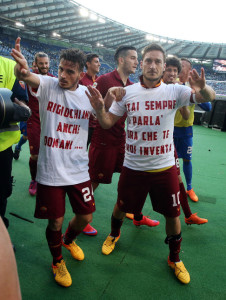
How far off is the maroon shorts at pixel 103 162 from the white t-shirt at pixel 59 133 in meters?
0.89

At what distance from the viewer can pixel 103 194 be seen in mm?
3799

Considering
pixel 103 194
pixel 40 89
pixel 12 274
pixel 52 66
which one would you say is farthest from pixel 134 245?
pixel 52 66

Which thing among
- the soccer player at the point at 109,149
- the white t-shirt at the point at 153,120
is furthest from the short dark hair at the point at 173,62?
the white t-shirt at the point at 153,120

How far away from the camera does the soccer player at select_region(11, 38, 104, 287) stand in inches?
75.4

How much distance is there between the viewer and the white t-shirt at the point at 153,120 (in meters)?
2.02

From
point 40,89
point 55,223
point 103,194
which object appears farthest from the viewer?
point 103,194

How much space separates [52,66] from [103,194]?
28.6 meters

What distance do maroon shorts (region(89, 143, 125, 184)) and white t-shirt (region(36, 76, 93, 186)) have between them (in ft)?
2.92

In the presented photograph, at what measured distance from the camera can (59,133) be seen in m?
1.93

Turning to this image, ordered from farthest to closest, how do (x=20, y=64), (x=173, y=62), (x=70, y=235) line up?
(x=173, y=62)
(x=70, y=235)
(x=20, y=64)

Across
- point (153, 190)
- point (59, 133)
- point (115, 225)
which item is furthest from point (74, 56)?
point (115, 225)

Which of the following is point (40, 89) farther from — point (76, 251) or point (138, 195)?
point (76, 251)

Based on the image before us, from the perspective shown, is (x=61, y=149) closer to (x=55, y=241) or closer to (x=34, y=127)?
(x=55, y=241)

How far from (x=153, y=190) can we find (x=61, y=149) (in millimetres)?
856
